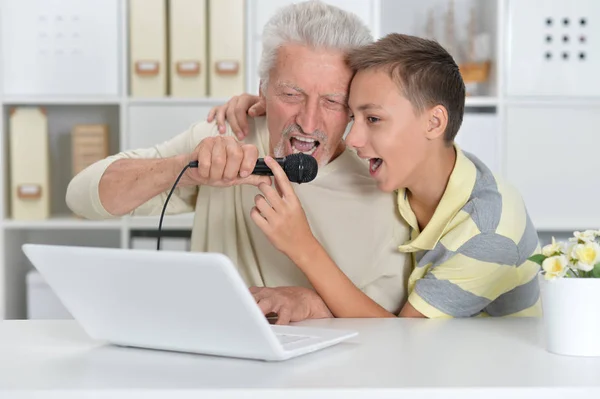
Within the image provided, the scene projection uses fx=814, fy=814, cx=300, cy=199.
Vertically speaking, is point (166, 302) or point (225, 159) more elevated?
point (225, 159)

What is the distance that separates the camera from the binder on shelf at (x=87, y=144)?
2840 millimetres

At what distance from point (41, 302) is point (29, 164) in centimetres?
49

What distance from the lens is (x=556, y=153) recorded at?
112 inches

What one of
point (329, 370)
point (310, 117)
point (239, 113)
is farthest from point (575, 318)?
point (239, 113)

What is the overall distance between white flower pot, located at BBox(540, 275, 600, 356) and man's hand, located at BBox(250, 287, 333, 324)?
0.42 m

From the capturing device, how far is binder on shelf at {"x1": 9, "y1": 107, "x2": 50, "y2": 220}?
2.80 m

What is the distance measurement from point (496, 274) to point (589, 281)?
0.42m

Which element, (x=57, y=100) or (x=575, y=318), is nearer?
(x=575, y=318)

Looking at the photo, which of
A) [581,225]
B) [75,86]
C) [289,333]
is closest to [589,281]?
[289,333]

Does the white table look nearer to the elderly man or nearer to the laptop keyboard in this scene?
the laptop keyboard

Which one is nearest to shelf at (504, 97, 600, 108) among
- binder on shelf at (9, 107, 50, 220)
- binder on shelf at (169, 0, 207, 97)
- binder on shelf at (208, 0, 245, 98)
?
binder on shelf at (208, 0, 245, 98)

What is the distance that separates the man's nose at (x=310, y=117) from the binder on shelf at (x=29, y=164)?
1509mm

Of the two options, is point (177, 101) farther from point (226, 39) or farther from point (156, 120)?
point (226, 39)

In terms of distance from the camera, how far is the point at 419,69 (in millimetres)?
1514
